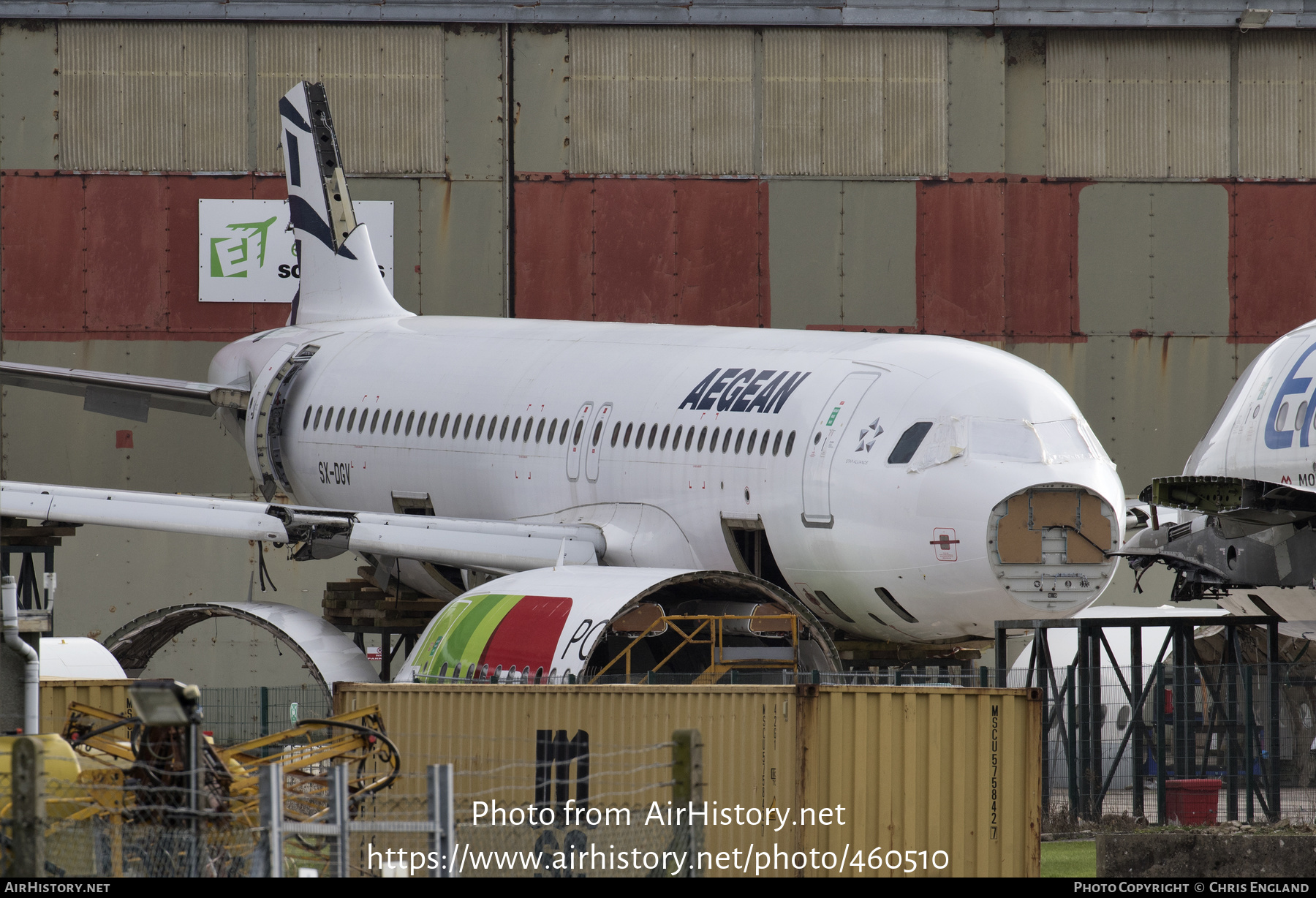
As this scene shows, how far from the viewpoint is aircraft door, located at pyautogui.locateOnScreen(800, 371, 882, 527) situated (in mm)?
20344

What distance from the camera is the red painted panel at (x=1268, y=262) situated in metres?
34.2

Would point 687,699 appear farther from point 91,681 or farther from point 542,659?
point 91,681

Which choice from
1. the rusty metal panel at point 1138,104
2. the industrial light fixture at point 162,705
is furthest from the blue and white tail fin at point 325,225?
the industrial light fixture at point 162,705

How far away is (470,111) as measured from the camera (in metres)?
33.7

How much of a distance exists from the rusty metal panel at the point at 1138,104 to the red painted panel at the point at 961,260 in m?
1.58

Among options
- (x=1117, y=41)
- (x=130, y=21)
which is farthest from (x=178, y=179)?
(x=1117, y=41)

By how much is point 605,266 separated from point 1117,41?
32.8 feet

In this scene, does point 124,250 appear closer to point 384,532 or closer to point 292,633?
point 292,633

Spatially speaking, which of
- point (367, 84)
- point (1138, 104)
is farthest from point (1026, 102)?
point (367, 84)

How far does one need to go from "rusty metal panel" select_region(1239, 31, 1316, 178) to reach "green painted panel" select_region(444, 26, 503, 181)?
13.3m

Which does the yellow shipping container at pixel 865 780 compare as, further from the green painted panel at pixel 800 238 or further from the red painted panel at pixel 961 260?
the red painted panel at pixel 961 260

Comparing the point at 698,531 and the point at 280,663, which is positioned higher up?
the point at 698,531

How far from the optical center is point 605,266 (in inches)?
1334

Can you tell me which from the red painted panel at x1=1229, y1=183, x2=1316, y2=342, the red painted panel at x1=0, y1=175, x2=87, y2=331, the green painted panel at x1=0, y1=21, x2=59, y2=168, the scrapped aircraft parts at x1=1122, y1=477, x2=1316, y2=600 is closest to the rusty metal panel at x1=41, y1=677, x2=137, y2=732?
the scrapped aircraft parts at x1=1122, y1=477, x2=1316, y2=600
